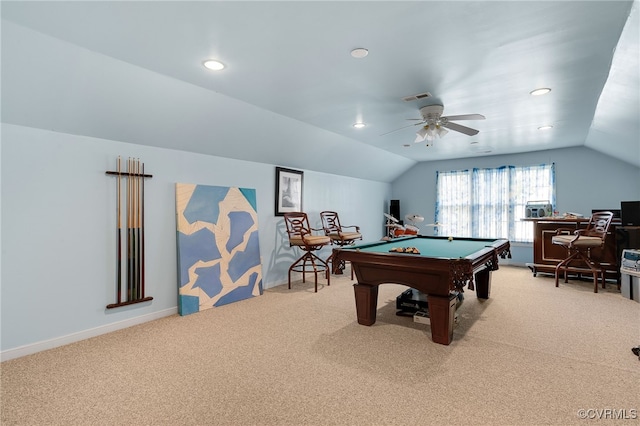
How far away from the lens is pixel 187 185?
3.91 metres

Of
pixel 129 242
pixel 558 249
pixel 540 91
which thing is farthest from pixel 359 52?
pixel 558 249

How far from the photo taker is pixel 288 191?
5.41 m

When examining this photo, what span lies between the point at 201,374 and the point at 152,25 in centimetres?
242

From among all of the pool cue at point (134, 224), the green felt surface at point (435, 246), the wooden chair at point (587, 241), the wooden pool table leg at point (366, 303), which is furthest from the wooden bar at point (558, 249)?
the pool cue at point (134, 224)

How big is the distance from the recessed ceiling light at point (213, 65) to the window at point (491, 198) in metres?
6.36

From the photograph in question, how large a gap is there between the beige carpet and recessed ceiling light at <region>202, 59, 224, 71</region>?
241 centimetres

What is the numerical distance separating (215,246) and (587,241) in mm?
5278

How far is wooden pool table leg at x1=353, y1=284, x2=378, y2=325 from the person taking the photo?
3256mm

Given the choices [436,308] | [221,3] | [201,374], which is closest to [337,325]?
[436,308]

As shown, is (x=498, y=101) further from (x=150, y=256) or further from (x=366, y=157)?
(x=150, y=256)

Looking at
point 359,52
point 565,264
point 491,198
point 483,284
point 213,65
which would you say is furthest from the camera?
point 491,198

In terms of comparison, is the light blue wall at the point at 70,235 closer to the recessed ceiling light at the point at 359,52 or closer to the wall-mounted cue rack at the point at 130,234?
the wall-mounted cue rack at the point at 130,234

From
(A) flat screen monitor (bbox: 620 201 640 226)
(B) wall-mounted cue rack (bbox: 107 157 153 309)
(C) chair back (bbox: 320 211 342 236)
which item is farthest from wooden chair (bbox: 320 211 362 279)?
(A) flat screen monitor (bbox: 620 201 640 226)

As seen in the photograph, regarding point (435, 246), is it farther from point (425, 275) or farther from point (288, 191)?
point (288, 191)
